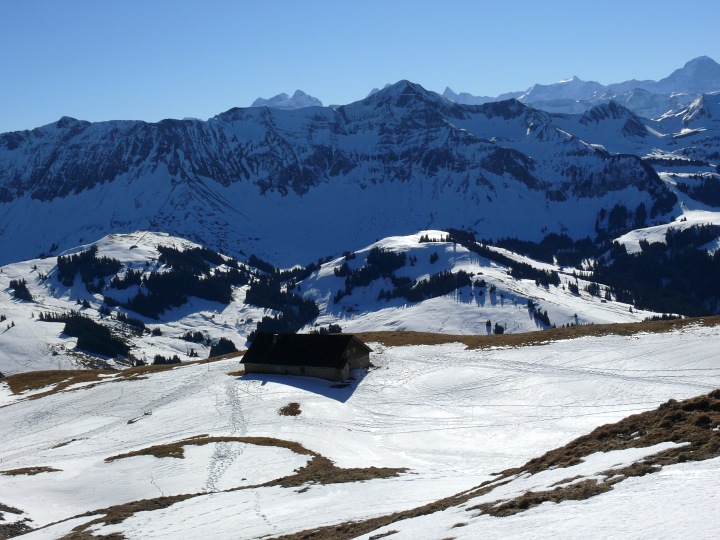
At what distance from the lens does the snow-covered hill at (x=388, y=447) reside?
20.9 meters

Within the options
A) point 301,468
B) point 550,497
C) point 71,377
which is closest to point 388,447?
point 301,468

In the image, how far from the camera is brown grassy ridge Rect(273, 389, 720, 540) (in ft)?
68.8

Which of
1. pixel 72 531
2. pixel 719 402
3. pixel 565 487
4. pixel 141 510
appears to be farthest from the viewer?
pixel 141 510

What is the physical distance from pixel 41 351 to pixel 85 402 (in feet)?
400

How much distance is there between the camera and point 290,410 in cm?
6291

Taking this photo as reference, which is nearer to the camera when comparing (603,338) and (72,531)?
(72,531)

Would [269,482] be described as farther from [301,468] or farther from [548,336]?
[548,336]

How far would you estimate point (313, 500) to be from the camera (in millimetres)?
32750

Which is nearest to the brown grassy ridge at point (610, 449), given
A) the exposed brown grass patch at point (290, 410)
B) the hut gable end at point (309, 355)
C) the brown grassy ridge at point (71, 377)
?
the exposed brown grass patch at point (290, 410)

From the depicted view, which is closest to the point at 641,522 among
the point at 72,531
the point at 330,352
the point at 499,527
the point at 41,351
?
the point at 499,527

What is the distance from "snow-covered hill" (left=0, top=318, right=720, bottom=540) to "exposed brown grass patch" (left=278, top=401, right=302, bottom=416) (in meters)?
1.18

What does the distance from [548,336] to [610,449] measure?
57.2 m

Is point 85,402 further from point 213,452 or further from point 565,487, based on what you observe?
point 565,487

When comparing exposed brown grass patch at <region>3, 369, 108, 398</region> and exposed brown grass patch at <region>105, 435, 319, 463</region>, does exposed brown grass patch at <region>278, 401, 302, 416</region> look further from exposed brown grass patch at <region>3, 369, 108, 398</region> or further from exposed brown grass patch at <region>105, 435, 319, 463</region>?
exposed brown grass patch at <region>3, 369, 108, 398</region>
